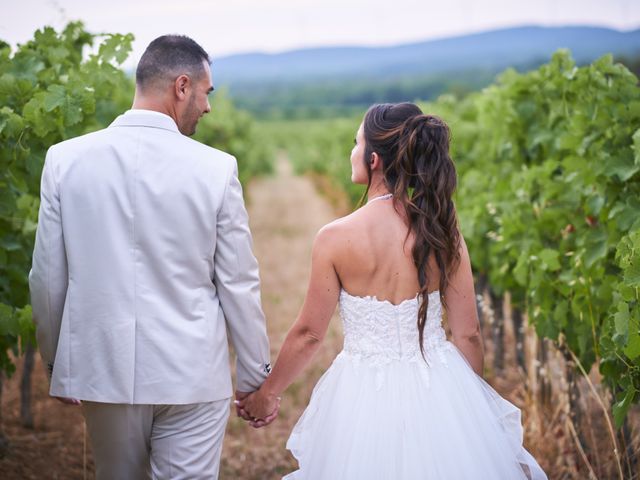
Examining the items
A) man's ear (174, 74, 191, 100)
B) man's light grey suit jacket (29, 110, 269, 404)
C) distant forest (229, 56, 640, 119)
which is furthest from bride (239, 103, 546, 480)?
distant forest (229, 56, 640, 119)

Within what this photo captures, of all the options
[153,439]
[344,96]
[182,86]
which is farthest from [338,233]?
[344,96]

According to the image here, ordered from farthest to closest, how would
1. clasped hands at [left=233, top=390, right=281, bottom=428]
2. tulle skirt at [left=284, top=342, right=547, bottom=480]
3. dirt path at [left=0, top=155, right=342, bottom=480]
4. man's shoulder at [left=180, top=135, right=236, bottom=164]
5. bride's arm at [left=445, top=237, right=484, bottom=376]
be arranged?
1. dirt path at [left=0, top=155, right=342, bottom=480]
2. clasped hands at [left=233, top=390, right=281, bottom=428]
3. bride's arm at [left=445, top=237, right=484, bottom=376]
4. man's shoulder at [left=180, top=135, right=236, bottom=164]
5. tulle skirt at [left=284, top=342, right=547, bottom=480]

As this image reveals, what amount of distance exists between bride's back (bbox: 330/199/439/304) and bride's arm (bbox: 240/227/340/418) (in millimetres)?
47

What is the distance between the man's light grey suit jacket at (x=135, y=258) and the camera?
8.52 ft

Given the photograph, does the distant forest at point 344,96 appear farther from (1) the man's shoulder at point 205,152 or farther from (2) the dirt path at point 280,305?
(1) the man's shoulder at point 205,152

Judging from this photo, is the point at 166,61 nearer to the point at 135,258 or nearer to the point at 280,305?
the point at 135,258

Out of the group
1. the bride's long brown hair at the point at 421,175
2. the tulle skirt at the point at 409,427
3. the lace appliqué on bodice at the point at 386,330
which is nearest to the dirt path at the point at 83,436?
the tulle skirt at the point at 409,427

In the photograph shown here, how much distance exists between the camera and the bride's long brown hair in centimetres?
270

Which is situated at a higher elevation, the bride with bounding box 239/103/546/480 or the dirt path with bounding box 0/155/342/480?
the bride with bounding box 239/103/546/480

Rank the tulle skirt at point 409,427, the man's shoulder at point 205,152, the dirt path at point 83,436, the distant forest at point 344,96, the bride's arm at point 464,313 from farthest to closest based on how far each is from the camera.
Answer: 1. the distant forest at point 344,96
2. the dirt path at point 83,436
3. the bride's arm at point 464,313
4. the man's shoulder at point 205,152
5. the tulle skirt at point 409,427

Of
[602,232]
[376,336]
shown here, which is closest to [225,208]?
[376,336]

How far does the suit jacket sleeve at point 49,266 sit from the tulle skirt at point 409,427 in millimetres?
1046

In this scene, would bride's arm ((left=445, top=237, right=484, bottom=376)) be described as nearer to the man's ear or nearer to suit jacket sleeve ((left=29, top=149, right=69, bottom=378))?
the man's ear

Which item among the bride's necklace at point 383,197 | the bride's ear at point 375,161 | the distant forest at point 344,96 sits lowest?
the distant forest at point 344,96
